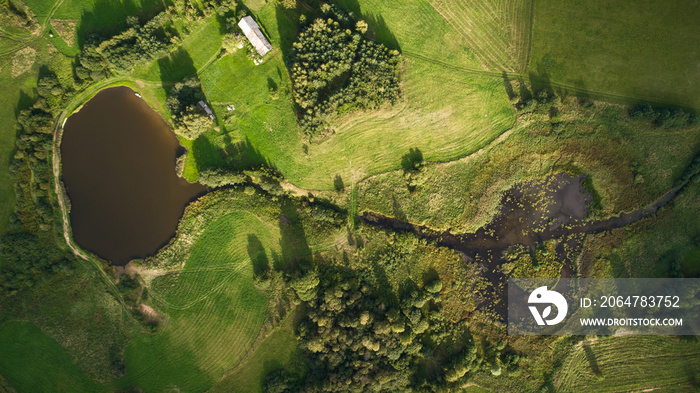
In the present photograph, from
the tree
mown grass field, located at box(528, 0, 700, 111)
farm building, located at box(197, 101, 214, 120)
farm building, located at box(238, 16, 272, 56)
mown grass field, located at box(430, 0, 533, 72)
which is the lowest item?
mown grass field, located at box(528, 0, 700, 111)

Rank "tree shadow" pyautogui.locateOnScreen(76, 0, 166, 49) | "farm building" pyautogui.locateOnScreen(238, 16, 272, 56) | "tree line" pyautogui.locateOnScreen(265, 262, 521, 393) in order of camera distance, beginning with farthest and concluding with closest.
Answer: "tree shadow" pyautogui.locateOnScreen(76, 0, 166, 49), "farm building" pyautogui.locateOnScreen(238, 16, 272, 56), "tree line" pyautogui.locateOnScreen(265, 262, 521, 393)

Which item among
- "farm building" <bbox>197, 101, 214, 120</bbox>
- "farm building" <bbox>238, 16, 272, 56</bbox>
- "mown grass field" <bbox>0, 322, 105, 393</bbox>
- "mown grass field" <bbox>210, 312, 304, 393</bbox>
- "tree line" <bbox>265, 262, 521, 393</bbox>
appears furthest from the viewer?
"mown grass field" <bbox>210, 312, 304, 393</bbox>

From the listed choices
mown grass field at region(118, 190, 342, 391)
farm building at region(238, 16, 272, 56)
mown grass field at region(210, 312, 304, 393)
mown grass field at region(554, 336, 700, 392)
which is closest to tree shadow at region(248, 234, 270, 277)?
mown grass field at region(118, 190, 342, 391)

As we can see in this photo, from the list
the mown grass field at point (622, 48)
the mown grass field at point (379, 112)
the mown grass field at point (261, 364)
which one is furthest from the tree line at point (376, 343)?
the mown grass field at point (622, 48)

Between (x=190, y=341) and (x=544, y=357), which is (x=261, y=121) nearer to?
(x=190, y=341)

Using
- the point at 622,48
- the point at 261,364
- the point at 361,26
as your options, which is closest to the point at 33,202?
the point at 261,364

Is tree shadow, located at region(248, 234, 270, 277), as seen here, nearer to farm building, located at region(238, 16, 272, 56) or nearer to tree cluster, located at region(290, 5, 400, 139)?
tree cluster, located at region(290, 5, 400, 139)
